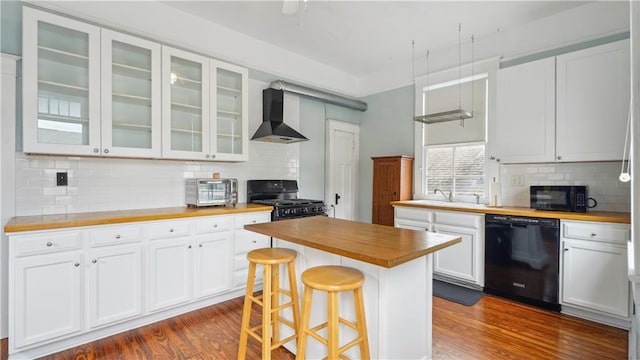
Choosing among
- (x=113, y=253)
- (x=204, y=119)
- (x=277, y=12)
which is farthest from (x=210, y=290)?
(x=277, y=12)

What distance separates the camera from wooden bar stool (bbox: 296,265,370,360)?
156 cm

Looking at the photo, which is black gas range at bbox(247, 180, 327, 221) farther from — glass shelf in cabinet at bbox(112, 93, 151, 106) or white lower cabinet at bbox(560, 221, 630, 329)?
white lower cabinet at bbox(560, 221, 630, 329)

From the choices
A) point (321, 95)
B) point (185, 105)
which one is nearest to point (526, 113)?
point (321, 95)

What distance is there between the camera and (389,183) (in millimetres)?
4492

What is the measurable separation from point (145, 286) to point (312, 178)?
8.75ft

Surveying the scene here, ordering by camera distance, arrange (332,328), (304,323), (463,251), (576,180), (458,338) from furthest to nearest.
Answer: (463,251)
(576,180)
(458,338)
(304,323)
(332,328)

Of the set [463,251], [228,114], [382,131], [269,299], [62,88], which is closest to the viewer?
[269,299]

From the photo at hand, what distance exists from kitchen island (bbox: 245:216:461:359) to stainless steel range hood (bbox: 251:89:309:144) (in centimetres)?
183

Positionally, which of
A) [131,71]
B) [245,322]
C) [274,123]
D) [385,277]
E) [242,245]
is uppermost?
[131,71]

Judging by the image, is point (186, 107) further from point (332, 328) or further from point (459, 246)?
point (459, 246)

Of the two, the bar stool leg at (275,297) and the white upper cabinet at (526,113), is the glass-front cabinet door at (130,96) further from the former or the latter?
the white upper cabinet at (526,113)

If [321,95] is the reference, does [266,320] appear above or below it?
below

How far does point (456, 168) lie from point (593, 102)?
156 centimetres

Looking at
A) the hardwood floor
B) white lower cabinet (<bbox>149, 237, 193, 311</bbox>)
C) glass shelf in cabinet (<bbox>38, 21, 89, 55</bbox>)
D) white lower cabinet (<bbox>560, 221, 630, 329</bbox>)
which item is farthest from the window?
glass shelf in cabinet (<bbox>38, 21, 89, 55</bbox>)
